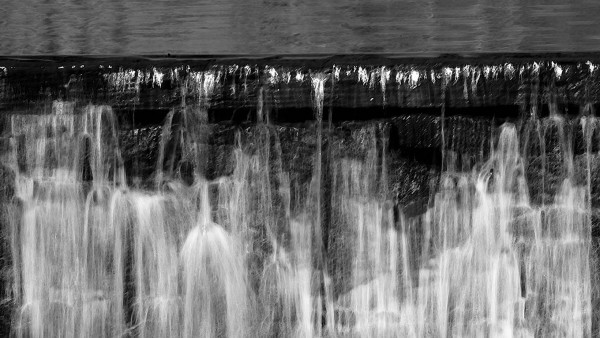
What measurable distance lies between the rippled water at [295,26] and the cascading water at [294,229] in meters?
0.54

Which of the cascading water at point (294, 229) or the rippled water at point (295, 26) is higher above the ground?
the rippled water at point (295, 26)

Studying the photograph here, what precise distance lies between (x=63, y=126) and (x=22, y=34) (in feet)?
A: 2.94

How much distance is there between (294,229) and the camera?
5.42m

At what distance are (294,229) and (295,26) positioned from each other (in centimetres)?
120

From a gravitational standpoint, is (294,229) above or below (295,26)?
below

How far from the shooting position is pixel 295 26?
6.06 metres

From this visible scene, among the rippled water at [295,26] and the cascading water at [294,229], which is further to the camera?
the rippled water at [295,26]

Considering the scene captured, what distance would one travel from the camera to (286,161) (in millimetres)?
5414

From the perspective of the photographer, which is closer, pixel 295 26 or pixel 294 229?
pixel 294 229

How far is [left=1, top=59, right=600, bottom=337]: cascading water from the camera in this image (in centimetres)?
534

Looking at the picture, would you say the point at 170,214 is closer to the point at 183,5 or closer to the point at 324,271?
the point at 324,271

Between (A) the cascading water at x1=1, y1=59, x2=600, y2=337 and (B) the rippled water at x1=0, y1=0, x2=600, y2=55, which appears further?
(B) the rippled water at x1=0, y1=0, x2=600, y2=55

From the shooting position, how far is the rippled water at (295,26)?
5.84m

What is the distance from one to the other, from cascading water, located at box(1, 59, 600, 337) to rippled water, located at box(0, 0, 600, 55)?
0.54m
